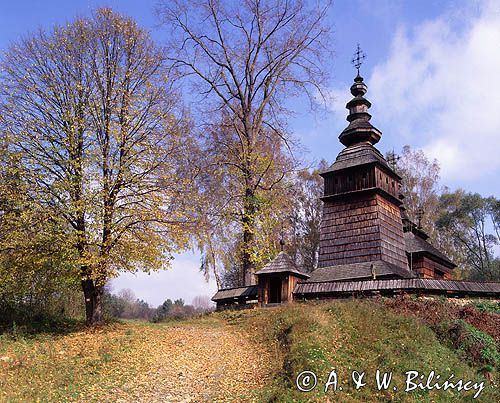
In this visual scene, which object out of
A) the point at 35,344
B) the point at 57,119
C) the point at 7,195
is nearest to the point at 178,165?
the point at 57,119

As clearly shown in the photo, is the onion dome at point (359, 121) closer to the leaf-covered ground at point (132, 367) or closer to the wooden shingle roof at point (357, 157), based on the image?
the wooden shingle roof at point (357, 157)

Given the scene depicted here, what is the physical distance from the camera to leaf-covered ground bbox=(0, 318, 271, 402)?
10.4 m

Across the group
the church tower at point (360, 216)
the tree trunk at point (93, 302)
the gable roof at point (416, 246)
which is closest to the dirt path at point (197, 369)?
the tree trunk at point (93, 302)

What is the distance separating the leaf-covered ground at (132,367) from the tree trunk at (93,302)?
0.63 meters

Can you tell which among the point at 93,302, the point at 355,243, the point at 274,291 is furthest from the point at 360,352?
the point at 355,243

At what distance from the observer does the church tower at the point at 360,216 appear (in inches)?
869

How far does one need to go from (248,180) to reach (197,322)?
8.64 meters

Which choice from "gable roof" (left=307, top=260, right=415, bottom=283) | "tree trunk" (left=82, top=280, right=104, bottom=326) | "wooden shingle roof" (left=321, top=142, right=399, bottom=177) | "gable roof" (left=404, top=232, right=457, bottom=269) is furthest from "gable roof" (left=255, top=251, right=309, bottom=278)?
"gable roof" (left=404, top=232, right=457, bottom=269)

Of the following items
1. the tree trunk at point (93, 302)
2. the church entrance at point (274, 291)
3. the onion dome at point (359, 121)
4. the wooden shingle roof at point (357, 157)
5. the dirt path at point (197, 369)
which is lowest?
the dirt path at point (197, 369)

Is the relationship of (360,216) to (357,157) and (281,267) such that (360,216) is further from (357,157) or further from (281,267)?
(281,267)

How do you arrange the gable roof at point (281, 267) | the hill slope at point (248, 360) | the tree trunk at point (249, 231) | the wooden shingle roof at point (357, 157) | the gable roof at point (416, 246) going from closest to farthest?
1. the hill slope at point (248, 360)
2. the gable roof at point (281, 267)
3. the tree trunk at point (249, 231)
4. the wooden shingle roof at point (357, 157)
5. the gable roof at point (416, 246)

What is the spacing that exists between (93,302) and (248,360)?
21.5 feet

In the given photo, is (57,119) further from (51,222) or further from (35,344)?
(35,344)

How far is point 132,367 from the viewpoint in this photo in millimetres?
11961
